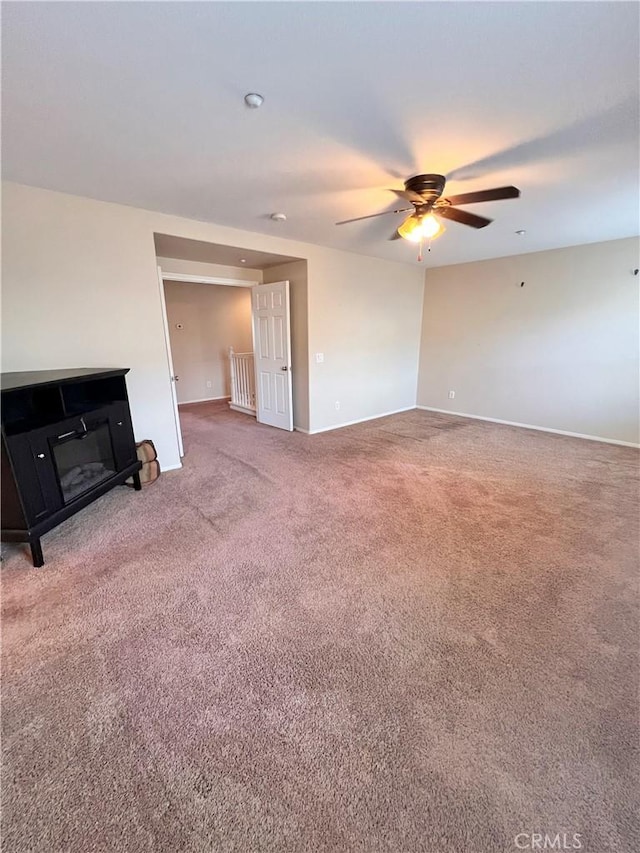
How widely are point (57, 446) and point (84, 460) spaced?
0.35 m

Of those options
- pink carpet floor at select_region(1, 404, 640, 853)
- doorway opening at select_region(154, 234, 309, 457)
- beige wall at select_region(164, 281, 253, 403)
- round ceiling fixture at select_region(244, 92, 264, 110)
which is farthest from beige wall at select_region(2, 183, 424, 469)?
beige wall at select_region(164, 281, 253, 403)

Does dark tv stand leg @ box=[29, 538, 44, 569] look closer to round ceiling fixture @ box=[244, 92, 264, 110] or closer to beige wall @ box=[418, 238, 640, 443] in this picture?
round ceiling fixture @ box=[244, 92, 264, 110]

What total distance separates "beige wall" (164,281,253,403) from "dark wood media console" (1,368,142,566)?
399 centimetres

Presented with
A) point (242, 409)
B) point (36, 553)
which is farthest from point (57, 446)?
point (242, 409)

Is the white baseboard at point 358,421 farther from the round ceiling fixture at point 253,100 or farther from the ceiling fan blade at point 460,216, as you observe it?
the round ceiling fixture at point 253,100

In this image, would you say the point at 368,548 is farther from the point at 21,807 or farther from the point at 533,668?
the point at 21,807

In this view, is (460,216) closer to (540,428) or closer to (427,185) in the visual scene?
(427,185)

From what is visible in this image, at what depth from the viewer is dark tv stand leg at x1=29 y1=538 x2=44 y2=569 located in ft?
7.14

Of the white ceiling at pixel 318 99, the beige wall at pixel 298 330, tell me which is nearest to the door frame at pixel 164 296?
the beige wall at pixel 298 330

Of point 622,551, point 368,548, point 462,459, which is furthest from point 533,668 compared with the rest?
point 462,459

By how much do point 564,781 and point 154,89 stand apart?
323 cm

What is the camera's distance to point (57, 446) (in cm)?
237

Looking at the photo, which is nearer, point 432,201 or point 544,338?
point 432,201

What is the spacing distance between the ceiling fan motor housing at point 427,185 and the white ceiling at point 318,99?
0.29 feet
